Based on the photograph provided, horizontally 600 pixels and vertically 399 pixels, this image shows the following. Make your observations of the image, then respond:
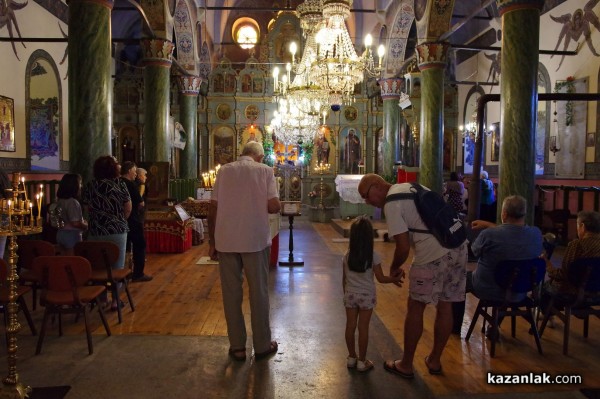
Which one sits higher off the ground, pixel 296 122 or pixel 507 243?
pixel 296 122

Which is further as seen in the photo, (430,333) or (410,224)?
(430,333)

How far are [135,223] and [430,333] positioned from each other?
158 inches

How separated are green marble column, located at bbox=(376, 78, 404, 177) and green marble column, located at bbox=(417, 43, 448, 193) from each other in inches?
199

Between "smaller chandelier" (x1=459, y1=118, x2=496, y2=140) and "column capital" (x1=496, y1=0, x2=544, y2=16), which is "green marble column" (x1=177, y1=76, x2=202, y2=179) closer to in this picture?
"smaller chandelier" (x1=459, y1=118, x2=496, y2=140)

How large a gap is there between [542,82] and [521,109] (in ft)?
25.1

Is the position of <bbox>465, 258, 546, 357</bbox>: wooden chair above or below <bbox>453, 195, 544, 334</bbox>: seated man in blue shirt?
below

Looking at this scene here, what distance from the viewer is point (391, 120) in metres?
16.6

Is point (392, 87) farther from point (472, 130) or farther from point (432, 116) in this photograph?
point (432, 116)

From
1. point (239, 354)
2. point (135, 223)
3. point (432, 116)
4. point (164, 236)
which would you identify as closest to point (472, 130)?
point (432, 116)

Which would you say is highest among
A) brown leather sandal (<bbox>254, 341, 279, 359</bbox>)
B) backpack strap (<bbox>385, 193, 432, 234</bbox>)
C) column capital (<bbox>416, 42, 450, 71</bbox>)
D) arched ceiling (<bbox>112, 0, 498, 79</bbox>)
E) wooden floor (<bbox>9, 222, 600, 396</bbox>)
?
arched ceiling (<bbox>112, 0, 498, 79</bbox>)

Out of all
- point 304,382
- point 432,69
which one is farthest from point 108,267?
point 432,69

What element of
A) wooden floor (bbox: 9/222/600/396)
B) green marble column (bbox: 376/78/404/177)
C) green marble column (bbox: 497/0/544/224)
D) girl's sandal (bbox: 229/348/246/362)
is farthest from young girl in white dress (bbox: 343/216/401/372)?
green marble column (bbox: 376/78/404/177)

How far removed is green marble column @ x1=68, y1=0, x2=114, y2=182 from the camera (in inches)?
258

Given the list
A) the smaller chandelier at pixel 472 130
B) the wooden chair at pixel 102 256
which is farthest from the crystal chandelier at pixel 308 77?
the smaller chandelier at pixel 472 130
